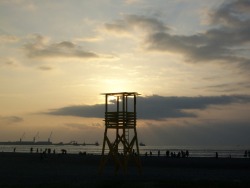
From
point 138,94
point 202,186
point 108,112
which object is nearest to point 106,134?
point 108,112

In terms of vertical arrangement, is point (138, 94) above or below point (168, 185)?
above

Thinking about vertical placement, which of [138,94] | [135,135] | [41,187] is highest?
[138,94]

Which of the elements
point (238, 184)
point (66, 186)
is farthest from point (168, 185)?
point (66, 186)

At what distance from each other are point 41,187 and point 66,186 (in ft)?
4.27

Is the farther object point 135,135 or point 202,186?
point 135,135

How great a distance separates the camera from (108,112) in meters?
30.7

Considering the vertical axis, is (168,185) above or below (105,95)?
below

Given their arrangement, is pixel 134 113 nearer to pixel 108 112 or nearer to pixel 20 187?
pixel 108 112

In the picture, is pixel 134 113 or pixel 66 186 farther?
pixel 134 113

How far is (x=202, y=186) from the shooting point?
21.4 m

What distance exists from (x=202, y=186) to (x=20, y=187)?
31.8 feet

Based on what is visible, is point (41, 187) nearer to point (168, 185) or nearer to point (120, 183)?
point (120, 183)

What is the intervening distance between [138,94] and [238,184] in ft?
35.0

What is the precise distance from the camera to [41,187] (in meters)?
20.9
